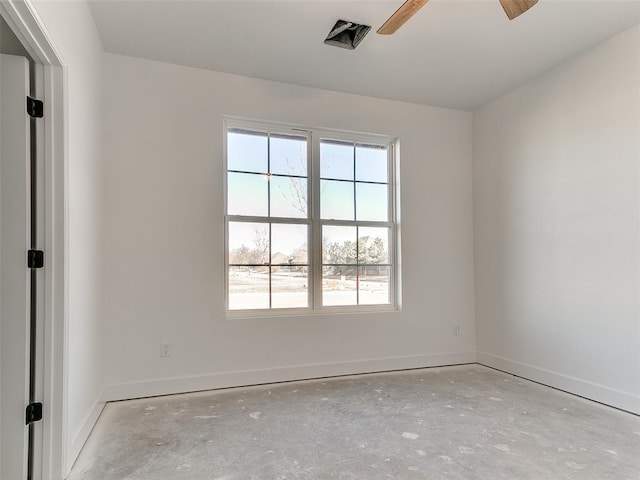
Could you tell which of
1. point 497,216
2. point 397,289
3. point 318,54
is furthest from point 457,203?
point 318,54

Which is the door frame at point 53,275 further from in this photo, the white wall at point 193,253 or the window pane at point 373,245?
the window pane at point 373,245

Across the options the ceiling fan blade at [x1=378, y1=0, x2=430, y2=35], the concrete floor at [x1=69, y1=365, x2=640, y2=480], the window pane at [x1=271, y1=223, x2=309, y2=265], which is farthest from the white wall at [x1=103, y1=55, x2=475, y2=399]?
the ceiling fan blade at [x1=378, y1=0, x2=430, y2=35]

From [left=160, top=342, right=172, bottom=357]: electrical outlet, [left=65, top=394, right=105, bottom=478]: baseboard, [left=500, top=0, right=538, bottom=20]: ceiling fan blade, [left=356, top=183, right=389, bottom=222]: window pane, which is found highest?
A: [left=500, top=0, right=538, bottom=20]: ceiling fan blade

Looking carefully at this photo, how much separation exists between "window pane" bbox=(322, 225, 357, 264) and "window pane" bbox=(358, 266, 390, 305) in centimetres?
19

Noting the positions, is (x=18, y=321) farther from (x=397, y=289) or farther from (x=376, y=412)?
(x=397, y=289)

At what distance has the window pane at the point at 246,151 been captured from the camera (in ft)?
11.3

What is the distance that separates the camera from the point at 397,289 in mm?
3883

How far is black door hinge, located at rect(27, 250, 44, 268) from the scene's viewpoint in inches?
70.3

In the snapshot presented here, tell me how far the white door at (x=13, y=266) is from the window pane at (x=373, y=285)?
2.69 meters

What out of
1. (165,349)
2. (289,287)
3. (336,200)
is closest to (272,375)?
(289,287)

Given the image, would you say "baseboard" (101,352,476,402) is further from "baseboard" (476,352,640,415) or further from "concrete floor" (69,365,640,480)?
"baseboard" (476,352,640,415)

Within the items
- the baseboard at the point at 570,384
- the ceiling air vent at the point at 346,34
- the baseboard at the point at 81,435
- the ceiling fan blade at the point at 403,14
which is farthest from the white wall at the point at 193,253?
the ceiling fan blade at the point at 403,14

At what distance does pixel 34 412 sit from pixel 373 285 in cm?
280

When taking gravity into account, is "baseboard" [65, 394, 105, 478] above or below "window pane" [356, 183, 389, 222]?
below
